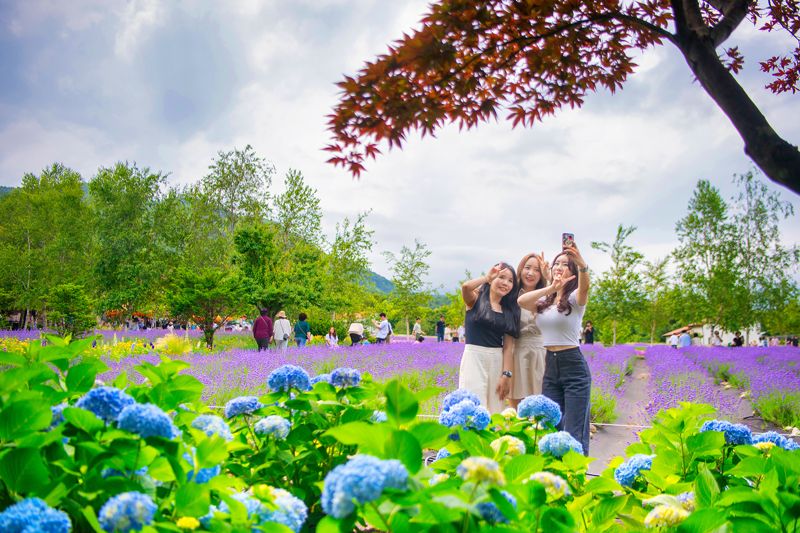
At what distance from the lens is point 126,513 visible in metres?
0.84

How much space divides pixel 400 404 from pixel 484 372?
3.29 m

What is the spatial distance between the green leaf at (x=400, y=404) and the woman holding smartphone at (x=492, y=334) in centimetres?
316

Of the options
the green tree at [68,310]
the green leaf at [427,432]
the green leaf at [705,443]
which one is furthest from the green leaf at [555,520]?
the green tree at [68,310]

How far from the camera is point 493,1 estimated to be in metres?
2.37

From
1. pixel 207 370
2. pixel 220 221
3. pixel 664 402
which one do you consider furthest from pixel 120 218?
pixel 664 402

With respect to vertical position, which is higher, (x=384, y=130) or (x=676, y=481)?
(x=384, y=130)

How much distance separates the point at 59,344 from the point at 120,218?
31.8 m

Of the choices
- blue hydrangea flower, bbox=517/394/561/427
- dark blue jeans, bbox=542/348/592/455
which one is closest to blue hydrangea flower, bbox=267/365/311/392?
blue hydrangea flower, bbox=517/394/561/427

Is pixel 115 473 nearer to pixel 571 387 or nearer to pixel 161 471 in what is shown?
pixel 161 471

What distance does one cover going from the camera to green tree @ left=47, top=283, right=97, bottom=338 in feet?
48.5

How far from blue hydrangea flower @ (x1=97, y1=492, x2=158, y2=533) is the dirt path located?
11.2 feet

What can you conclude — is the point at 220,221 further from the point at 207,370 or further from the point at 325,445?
the point at 325,445

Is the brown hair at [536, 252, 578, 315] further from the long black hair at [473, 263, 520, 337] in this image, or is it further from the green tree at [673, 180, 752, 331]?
the green tree at [673, 180, 752, 331]

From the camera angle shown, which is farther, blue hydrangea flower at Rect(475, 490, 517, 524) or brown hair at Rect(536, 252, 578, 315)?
brown hair at Rect(536, 252, 578, 315)
